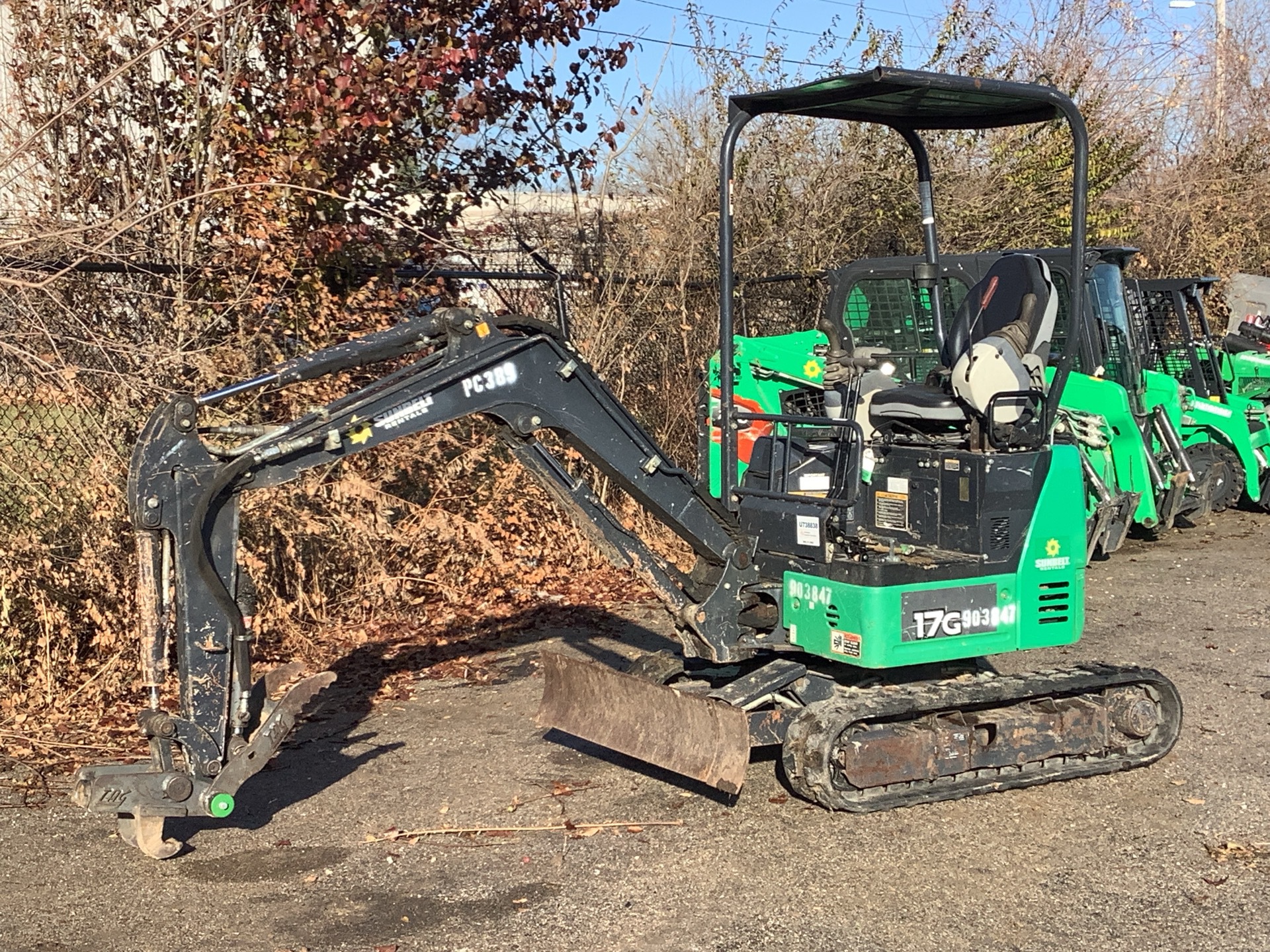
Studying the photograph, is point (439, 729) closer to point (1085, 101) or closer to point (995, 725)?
point (995, 725)

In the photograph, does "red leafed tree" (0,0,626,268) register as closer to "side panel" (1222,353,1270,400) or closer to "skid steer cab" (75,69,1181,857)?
"skid steer cab" (75,69,1181,857)

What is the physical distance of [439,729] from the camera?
281 inches

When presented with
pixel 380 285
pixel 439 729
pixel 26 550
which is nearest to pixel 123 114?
pixel 380 285

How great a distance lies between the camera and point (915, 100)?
637cm

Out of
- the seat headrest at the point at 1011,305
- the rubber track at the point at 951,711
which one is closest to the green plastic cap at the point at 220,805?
the rubber track at the point at 951,711

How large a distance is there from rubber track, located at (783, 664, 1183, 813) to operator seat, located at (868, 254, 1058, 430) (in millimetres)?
1216

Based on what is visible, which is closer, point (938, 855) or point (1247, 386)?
point (938, 855)

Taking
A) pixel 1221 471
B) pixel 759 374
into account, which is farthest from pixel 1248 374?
pixel 759 374

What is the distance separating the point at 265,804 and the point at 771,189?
9185mm

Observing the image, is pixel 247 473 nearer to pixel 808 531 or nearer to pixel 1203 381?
pixel 808 531

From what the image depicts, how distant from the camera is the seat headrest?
624 cm

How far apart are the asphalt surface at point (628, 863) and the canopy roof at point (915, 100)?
3.05 metres

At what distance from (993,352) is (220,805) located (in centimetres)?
372

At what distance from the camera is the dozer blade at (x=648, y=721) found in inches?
216
